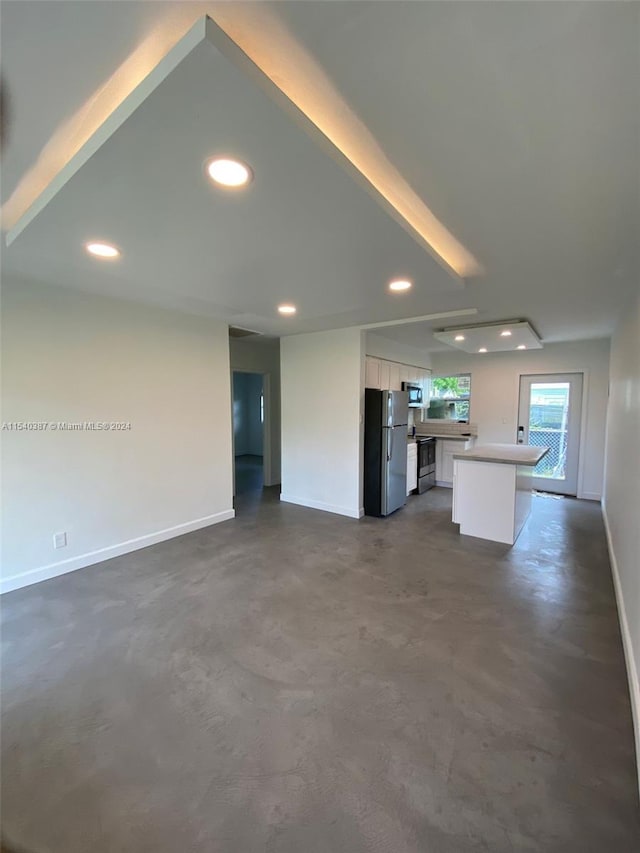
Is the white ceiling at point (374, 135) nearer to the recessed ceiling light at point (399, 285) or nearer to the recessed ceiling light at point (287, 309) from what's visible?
the recessed ceiling light at point (399, 285)

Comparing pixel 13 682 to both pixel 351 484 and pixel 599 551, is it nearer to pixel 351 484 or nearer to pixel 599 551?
pixel 351 484

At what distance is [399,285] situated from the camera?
2752 mm

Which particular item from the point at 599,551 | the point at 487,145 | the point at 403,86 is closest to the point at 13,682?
the point at 403,86

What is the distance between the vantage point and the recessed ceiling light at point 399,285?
2.62 m

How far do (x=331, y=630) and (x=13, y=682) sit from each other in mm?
1809

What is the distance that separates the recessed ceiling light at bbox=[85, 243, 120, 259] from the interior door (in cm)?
630

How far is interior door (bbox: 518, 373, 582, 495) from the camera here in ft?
18.8

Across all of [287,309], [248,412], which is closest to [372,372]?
[287,309]

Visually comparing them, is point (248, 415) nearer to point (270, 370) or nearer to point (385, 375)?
point (270, 370)

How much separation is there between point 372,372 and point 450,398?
2779 millimetres

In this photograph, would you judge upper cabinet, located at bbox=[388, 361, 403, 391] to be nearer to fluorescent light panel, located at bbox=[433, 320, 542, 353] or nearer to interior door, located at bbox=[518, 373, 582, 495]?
fluorescent light panel, located at bbox=[433, 320, 542, 353]

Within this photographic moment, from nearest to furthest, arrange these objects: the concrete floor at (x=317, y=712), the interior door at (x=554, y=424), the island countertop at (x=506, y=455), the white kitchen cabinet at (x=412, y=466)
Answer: the concrete floor at (x=317, y=712), the island countertop at (x=506, y=455), the white kitchen cabinet at (x=412, y=466), the interior door at (x=554, y=424)

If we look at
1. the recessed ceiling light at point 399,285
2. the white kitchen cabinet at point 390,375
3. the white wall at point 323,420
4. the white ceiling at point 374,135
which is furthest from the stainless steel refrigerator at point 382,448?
the white ceiling at point 374,135

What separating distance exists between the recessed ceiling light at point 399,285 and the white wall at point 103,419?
2.36 metres
